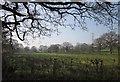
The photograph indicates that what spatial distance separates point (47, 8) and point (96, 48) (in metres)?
1.19

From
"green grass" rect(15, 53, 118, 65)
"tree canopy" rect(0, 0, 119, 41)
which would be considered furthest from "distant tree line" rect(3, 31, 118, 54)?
"tree canopy" rect(0, 0, 119, 41)

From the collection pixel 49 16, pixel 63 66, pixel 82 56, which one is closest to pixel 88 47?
pixel 82 56

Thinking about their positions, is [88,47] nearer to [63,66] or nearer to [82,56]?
[82,56]

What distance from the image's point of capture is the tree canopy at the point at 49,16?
6023 millimetres

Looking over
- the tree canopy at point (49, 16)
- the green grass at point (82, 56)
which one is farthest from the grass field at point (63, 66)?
the tree canopy at point (49, 16)

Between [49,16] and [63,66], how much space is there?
0.99m

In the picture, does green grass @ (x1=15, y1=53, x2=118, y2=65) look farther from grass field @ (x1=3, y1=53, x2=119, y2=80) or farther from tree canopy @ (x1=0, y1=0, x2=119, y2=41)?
tree canopy @ (x1=0, y1=0, x2=119, y2=41)

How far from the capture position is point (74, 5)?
6.05 metres

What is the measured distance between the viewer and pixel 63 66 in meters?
6.02

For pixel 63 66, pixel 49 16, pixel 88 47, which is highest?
pixel 49 16

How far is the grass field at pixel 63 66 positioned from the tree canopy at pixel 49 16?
1.45 feet

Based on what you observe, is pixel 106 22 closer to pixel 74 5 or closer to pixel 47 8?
pixel 74 5

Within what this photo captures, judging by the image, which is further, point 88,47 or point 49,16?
point 49,16

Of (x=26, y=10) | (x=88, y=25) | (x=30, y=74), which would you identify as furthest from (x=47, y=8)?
(x=30, y=74)
